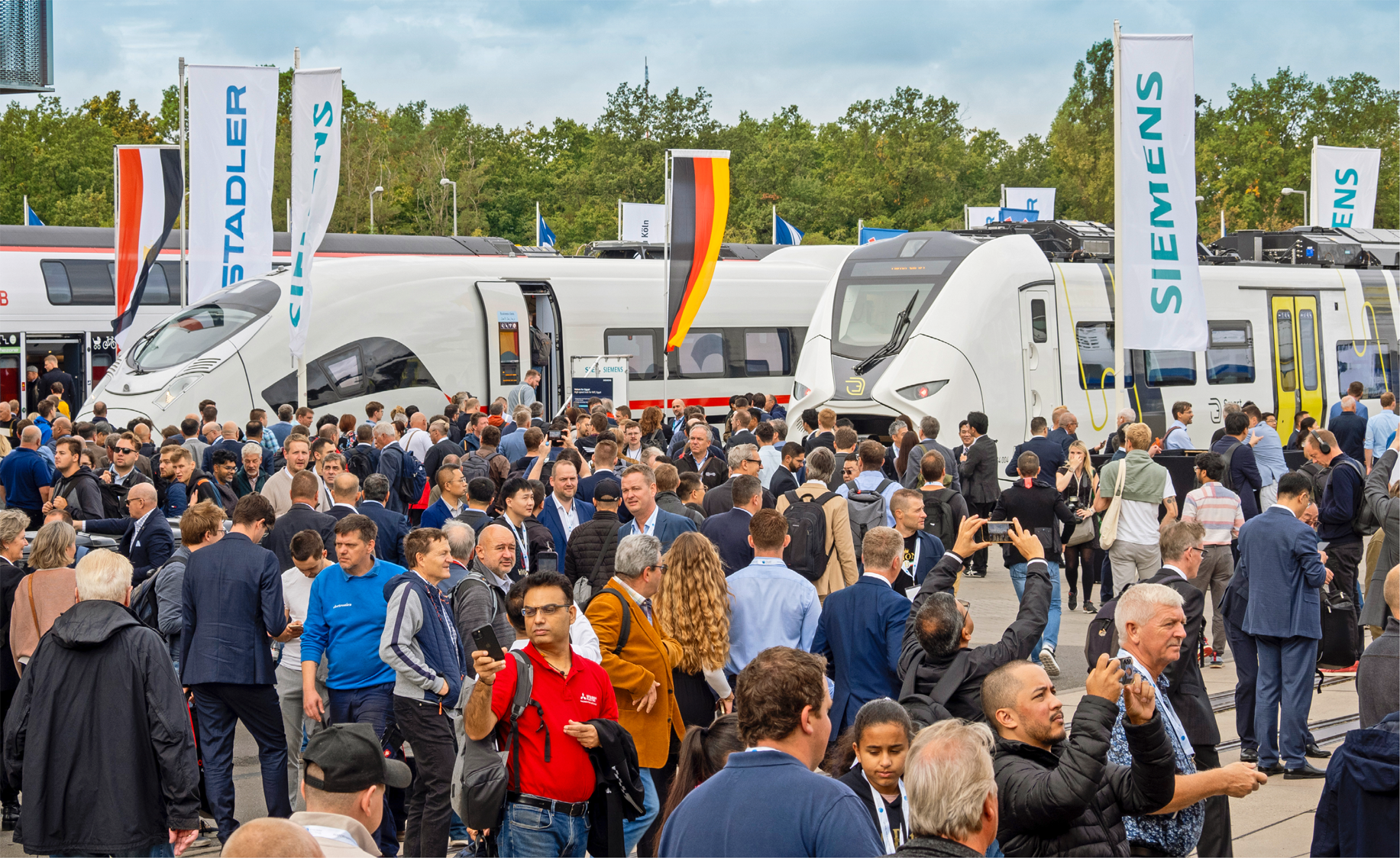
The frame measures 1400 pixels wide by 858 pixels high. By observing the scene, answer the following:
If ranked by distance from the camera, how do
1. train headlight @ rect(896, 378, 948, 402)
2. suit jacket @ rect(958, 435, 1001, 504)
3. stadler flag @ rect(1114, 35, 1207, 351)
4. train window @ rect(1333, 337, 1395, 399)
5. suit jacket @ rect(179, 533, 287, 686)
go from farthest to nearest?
train window @ rect(1333, 337, 1395, 399) → train headlight @ rect(896, 378, 948, 402) → suit jacket @ rect(958, 435, 1001, 504) → stadler flag @ rect(1114, 35, 1207, 351) → suit jacket @ rect(179, 533, 287, 686)

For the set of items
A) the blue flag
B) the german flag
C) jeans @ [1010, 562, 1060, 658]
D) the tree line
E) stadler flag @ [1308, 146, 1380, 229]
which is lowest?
jeans @ [1010, 562, 1060, 658]

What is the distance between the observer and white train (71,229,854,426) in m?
20.2

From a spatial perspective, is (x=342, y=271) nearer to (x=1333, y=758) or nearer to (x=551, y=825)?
(x=551, y=825)

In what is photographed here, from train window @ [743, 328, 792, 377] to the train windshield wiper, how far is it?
633 cm

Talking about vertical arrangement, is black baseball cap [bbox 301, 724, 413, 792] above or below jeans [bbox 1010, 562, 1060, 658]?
above

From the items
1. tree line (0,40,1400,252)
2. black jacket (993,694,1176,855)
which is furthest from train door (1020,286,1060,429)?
tree line (0,40,1400,252)

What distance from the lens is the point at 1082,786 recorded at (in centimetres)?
413

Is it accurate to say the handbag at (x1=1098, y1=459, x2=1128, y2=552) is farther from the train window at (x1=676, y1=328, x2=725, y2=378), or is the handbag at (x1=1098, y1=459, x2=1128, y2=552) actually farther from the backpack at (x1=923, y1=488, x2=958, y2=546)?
the train window at (x1=676, y1=328, x2=725, y2=378)

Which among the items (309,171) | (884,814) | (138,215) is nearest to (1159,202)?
(309,171)

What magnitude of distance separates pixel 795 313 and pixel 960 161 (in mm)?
49541

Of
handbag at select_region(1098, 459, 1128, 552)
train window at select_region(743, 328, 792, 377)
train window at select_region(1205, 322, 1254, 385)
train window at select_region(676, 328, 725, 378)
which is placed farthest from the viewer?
train window at select_region(743, 328, 792, 377)

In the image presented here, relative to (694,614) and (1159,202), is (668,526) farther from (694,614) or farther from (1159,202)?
(1159,202)

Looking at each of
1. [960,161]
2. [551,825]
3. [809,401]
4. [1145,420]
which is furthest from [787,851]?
[960,161]

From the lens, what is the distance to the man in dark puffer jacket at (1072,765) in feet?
13.6
